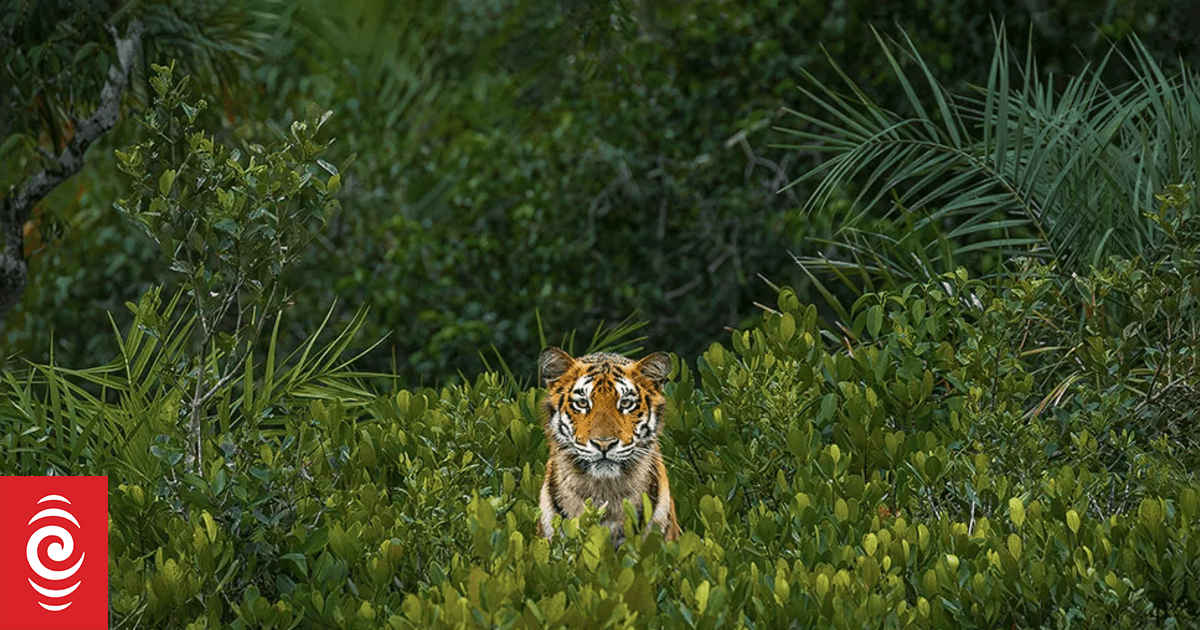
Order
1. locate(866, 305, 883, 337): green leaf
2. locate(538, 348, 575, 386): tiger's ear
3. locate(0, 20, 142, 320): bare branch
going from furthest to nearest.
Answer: locate(0, 20, 142, 320): bare branch, locate(866, 305, 883, 337): green leaf, locate(538, 348, 575, 386): tiger's ear

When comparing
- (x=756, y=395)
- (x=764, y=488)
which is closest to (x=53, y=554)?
(x=764, y=488)

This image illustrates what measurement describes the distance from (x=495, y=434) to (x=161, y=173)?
1.34 m

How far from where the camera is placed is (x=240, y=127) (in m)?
10.7

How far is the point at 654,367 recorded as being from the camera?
11.9 feet

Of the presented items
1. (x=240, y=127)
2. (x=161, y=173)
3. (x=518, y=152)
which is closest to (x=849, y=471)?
(x=161, y=173)

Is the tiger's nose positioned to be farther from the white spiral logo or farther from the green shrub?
the white spiral logo

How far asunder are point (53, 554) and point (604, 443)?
A: 4.69 feet

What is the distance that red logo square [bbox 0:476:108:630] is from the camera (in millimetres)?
3592

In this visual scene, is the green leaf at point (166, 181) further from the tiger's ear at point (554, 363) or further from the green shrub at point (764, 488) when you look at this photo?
the tiger's ear at point (554, 363)

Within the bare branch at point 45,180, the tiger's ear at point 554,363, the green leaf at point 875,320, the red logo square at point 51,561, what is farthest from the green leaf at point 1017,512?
the bare branch at point 45,180

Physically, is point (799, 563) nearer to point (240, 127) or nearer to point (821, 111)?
point (821, 111)

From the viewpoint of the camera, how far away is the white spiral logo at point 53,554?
3.61 meters

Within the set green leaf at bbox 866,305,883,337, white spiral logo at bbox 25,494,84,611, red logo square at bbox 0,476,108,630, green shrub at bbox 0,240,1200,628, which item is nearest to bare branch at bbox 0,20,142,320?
green shrub at bbox 0,240,1200,628

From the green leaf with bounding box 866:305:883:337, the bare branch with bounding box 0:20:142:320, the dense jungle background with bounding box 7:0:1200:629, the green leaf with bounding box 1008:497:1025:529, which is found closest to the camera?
the dense jungle background with bounding box 7:0:1200:629
